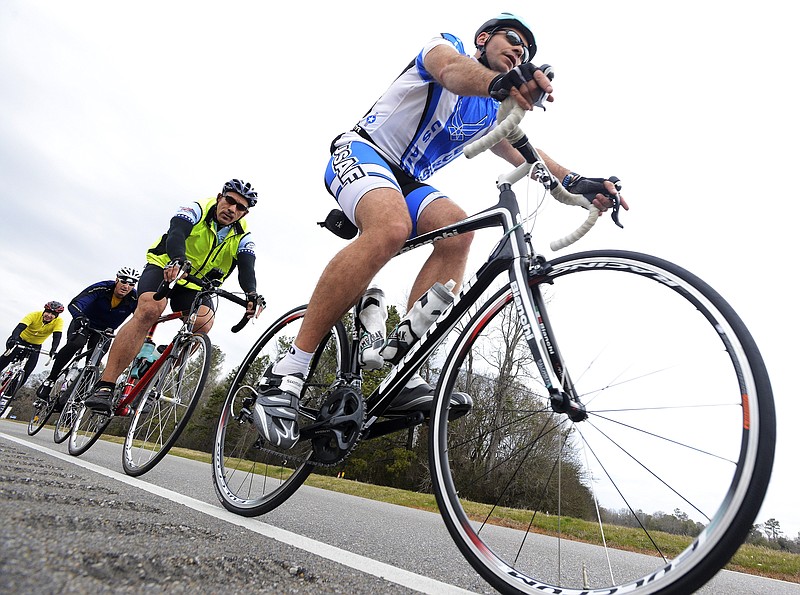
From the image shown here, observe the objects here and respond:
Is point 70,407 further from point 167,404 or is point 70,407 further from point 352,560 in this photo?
point 352,560

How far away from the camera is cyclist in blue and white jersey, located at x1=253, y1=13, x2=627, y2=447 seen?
85.2 inches

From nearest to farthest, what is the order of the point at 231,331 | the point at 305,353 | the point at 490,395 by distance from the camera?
the point at 490,395
the point at 305,353
the point at 231,331

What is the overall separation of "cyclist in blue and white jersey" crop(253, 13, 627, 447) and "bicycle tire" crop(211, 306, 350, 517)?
0.24 metres

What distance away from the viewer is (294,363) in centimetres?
234

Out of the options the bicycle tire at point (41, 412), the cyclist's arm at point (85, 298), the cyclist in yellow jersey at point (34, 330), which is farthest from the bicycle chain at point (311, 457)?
the cyclist in yellow jersey at point (34, 330)

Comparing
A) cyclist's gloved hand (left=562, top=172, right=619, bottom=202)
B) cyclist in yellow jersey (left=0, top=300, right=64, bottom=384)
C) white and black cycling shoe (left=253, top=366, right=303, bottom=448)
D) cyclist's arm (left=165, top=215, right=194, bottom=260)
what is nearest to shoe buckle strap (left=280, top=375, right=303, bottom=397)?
white and black cycling shoe (left=253, top=366, right=303, bottom=448)

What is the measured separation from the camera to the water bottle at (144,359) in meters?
4.85

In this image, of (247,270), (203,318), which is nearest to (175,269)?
(203,318)

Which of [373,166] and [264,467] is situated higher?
[373,166]

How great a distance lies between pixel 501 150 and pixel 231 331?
7.75ft

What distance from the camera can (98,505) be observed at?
171 centimetres

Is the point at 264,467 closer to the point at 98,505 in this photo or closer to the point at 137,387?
the point at 98,505

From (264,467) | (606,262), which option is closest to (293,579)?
(606,262)

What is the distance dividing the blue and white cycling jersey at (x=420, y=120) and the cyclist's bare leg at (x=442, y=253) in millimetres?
297
